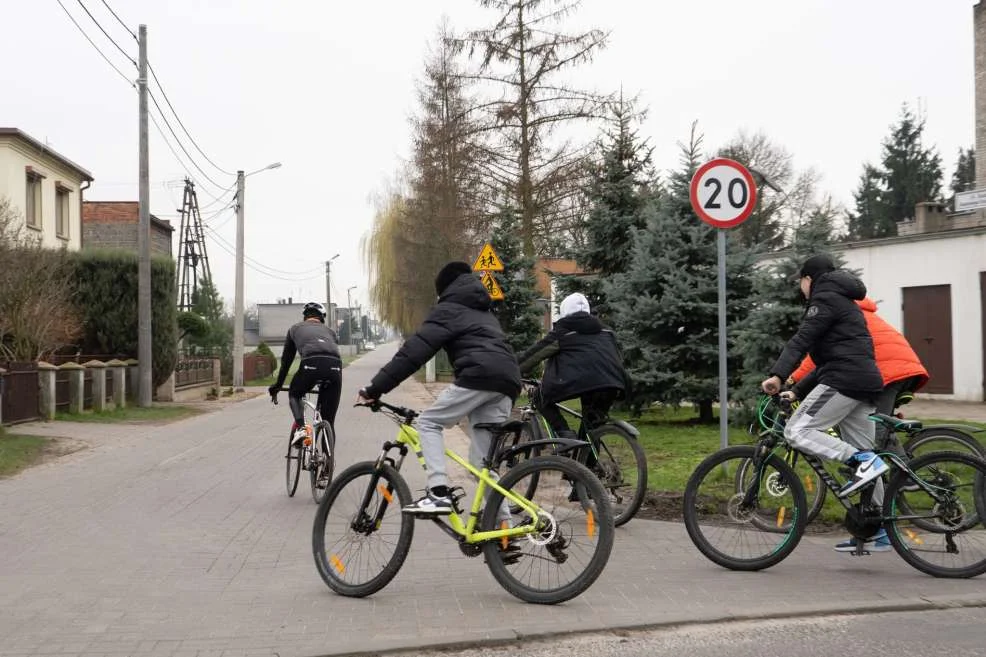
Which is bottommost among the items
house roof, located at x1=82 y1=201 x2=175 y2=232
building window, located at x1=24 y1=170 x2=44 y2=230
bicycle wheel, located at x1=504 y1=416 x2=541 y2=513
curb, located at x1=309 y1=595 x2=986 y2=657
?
curb, located at x1=309 y1=595 x2=986 y2=657

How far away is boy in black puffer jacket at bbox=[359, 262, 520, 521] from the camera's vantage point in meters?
5.46

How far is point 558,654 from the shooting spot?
177 inches

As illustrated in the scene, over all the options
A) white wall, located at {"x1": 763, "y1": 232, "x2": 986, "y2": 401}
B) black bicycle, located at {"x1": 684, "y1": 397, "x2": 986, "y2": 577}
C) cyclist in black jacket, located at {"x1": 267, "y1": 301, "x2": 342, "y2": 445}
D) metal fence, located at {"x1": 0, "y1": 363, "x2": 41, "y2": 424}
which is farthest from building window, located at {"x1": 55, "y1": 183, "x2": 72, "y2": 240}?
black bicycle, located at {"x1": 684, "y1": 397, "x2": 986, "y2": 577}

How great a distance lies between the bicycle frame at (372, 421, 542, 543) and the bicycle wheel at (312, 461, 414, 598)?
0.14 ft

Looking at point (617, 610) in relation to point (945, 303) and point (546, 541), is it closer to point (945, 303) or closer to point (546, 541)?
point (546, 541)

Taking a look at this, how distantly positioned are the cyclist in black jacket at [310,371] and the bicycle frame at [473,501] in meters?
3.74

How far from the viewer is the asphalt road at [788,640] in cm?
450

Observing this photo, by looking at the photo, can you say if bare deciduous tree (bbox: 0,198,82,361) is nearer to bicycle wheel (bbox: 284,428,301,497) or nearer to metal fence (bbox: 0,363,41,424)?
metal fence (bbox: 0,363,41,424)

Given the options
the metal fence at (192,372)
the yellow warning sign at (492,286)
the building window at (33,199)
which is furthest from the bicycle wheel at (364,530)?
the building window at (33,199)

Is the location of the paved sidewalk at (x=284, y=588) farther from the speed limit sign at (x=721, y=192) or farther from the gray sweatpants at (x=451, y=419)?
the speed limit sign at (x=721, y=192)

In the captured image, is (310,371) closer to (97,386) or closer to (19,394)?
(19,394)

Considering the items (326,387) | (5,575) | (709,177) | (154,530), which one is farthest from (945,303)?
(5,575)

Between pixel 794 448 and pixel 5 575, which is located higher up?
pixel 794 448

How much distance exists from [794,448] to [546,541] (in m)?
1.84
